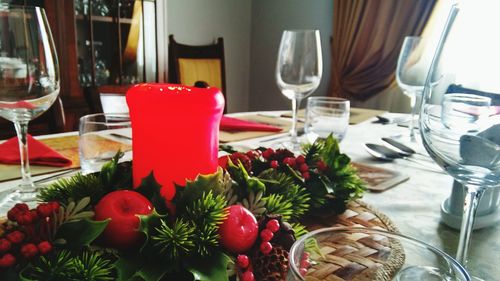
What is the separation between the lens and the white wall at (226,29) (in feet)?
7.98

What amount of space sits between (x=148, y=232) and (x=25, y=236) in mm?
82

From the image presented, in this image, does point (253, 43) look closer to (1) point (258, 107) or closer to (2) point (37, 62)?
(1) point (258, 107)

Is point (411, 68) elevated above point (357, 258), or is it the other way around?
point (411, 68)

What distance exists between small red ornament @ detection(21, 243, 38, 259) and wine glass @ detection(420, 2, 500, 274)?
0.31m

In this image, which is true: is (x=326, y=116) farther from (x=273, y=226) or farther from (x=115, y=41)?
(x=115, y=41)

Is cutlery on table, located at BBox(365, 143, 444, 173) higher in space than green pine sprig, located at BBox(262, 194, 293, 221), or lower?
lower

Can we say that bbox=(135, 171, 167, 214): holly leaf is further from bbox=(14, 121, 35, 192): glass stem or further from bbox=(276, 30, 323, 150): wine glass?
bbox=(276, 30, 323, 150): wine glass

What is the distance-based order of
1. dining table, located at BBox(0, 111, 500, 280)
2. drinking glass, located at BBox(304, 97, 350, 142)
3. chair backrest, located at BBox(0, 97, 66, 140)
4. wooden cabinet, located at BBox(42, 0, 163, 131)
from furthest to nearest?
wooden cabinet, located at BBox(42, 0, 163, 131) < chair backrest, located at BBox(0, 97, 66, 140) < drinking glass, located at BBox(304, 97, 350, 142) < dining table, located at BBox(0, 111, 500, 280)

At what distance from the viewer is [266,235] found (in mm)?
321

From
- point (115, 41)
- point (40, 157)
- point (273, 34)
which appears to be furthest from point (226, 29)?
point (40, 157)

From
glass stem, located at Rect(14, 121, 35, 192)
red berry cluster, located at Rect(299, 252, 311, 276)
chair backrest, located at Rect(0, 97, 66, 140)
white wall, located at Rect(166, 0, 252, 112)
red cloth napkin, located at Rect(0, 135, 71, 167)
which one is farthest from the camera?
white wall, located at Rect(166, 0, 252, 112)

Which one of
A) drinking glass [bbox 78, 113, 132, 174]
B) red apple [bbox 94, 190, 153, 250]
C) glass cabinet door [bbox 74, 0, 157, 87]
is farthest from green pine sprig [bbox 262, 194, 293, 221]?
glass cabinet door [bbox 74, 0, 157, 87]

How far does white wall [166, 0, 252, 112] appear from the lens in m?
2.43

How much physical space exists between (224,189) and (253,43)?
2652 millimetres
